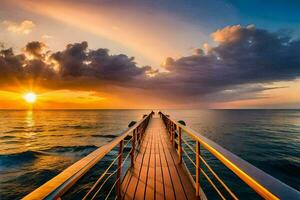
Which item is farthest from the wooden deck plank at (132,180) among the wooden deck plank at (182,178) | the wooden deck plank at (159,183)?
the wooden deck plank at (182,178)

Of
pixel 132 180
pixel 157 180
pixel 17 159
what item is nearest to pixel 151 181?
pixel 157 180

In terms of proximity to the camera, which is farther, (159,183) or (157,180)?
(157,180)

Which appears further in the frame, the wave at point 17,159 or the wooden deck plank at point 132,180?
the wave at point 17,159

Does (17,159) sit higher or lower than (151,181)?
lower

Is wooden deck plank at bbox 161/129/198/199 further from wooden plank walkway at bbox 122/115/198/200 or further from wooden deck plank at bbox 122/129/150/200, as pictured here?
wooden deck plank at bbox 122/129/150/200

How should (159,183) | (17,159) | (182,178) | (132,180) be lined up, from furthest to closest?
1. (17,159)
2. (182,178)
3. (132,180)
4. (159,183)

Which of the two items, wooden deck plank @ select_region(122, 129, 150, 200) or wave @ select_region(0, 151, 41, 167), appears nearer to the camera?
wooden deck plank @ select_region(122, 129, 150, 200)

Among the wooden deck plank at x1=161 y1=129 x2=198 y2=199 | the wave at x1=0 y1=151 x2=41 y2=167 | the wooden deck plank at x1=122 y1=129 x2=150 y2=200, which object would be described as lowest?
the wave at x1=0 y1=151 x2=41 y2=167

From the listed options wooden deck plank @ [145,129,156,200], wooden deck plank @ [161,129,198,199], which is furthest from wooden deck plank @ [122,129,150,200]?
wooden deck plank @ [161,129,198,199]

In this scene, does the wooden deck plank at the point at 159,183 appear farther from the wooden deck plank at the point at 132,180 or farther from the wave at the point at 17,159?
the wave at the point at 17,159

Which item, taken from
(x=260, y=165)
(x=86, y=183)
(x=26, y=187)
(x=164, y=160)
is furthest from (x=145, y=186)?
(x=260, y=165)

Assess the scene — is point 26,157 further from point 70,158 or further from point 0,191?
point 0,191

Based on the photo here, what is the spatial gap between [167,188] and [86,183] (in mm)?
7687

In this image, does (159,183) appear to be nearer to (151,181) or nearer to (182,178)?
(151,181)
